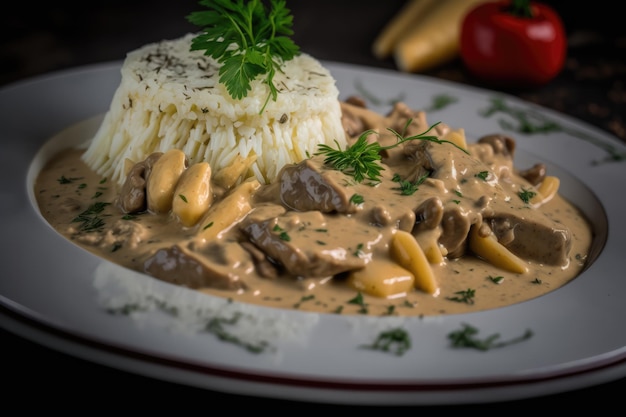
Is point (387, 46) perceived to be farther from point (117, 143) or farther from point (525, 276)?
point (525, 276)

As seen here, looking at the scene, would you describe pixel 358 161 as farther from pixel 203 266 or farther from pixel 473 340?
pixel 473 340

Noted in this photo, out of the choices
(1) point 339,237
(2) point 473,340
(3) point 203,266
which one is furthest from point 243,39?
(2) point 473,340

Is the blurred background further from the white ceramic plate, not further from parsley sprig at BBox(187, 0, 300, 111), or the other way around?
the white ceramic plate

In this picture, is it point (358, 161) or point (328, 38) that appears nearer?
point (358, 161)

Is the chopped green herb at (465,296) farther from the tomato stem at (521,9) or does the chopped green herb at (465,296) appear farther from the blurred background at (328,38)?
the tomato stem at (521,9)

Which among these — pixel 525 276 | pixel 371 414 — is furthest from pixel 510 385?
pixel 525 276

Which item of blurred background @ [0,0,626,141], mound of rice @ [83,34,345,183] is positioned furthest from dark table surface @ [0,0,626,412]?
mound of rice @ [83,34,345,183]
